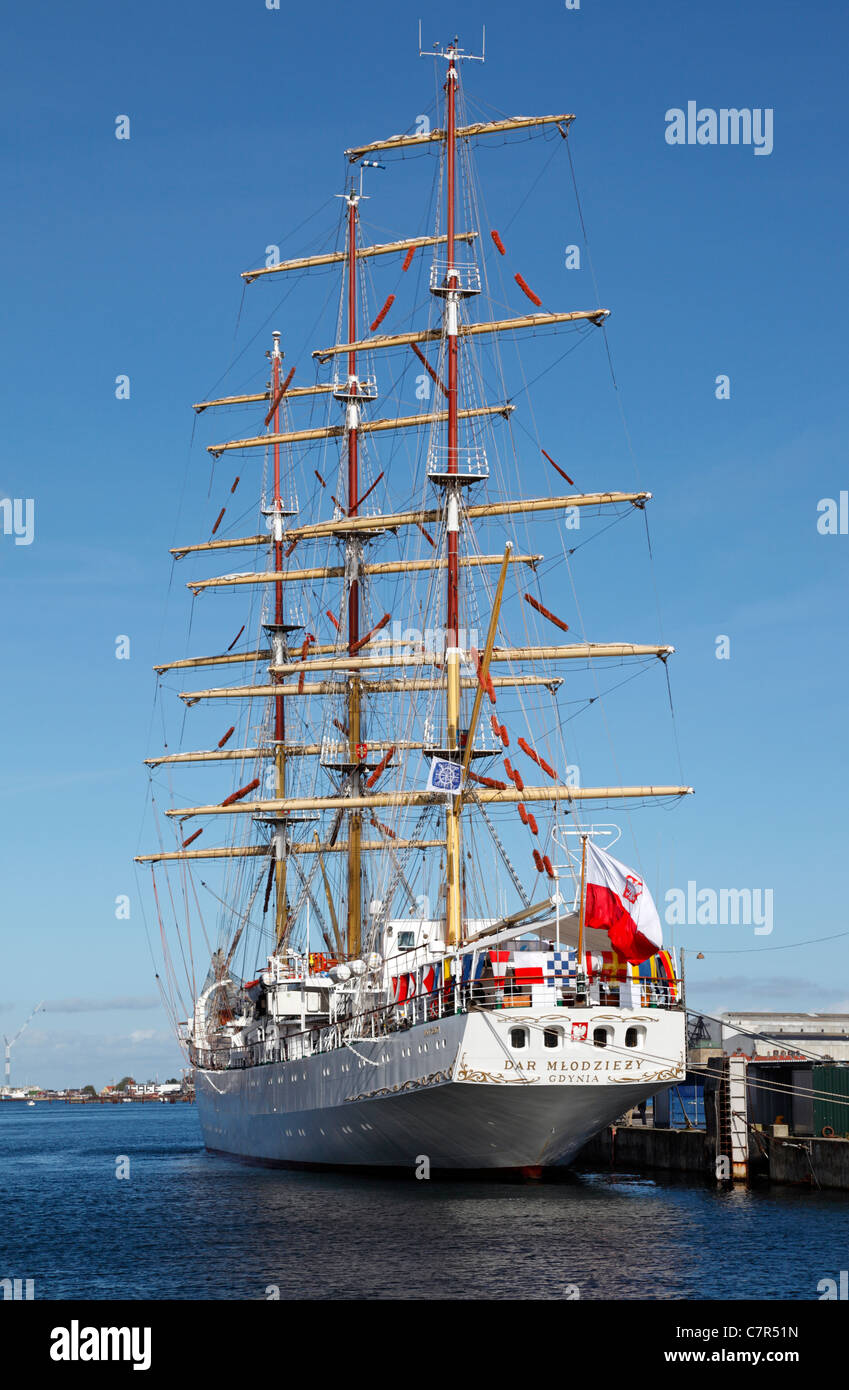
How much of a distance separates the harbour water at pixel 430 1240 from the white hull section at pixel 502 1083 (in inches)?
55.4

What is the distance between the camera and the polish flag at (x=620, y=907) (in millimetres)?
50438

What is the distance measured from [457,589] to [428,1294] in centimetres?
3628

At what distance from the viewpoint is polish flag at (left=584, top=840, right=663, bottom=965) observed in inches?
1986

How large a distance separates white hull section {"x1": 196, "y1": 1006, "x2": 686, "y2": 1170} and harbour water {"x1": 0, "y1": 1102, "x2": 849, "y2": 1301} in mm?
1407

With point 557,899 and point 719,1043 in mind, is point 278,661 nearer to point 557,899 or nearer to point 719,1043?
point 719,1043

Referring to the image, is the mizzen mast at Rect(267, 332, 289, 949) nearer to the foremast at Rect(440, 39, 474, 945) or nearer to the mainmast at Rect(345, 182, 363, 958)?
the mainmast at Rect(345, 182, 363, 958)

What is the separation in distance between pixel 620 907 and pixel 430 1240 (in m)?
13.6

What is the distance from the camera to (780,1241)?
4072 cm

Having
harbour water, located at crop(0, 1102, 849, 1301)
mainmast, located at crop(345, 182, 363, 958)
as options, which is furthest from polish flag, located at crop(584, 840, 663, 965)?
mainmast, located at crop(345, 182, 363, 958)

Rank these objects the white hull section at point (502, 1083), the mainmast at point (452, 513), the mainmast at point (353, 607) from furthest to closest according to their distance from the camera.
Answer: the mainmast at point (353, 607)
the mainmast at point (452, 513)
the white hull section at point (502, 1083)

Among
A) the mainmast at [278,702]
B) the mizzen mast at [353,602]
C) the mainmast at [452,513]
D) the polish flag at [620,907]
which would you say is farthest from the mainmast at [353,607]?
the polish flag at [620,907]

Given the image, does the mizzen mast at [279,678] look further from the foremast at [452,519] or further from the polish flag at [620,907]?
the polish flag at [620,907]
